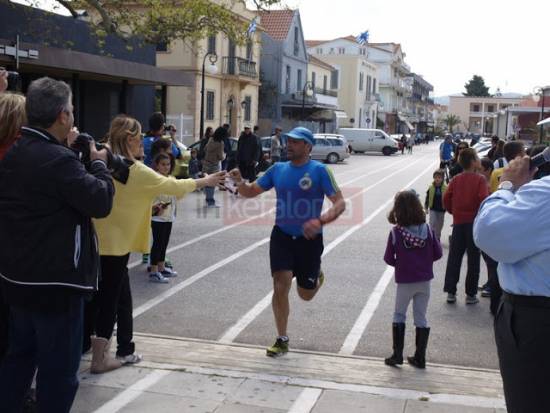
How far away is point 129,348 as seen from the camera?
525 centimetres

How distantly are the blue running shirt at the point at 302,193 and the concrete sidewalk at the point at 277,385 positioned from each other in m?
1.11

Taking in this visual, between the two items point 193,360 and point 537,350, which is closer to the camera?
point 537,350

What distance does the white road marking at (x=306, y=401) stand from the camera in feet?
14.6

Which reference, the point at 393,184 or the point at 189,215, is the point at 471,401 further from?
the point at 393,184

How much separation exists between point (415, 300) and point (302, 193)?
1.28m

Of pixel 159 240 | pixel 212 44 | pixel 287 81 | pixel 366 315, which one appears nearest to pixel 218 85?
pixel 212 44

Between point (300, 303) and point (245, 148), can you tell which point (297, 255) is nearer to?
point (300, 303)

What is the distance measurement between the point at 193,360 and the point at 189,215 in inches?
364

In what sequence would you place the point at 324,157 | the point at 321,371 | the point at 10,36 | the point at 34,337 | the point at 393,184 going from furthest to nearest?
the point at 324,157 < the point at 393,184 < the point at 10,36 < the point at 321,371 < the point at 34,337

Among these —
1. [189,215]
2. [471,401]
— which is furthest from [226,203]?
[471,401]

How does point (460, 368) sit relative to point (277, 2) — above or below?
below

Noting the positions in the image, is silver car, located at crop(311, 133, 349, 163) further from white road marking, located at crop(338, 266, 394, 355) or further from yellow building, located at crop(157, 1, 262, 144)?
white road marking, located at crop(338, 266, 394, 355)

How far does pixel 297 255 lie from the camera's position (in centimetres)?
570

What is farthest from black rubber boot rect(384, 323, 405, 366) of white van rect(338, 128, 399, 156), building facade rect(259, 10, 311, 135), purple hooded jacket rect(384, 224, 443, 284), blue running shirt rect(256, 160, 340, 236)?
white van rect(338, 128, 399, 156)
